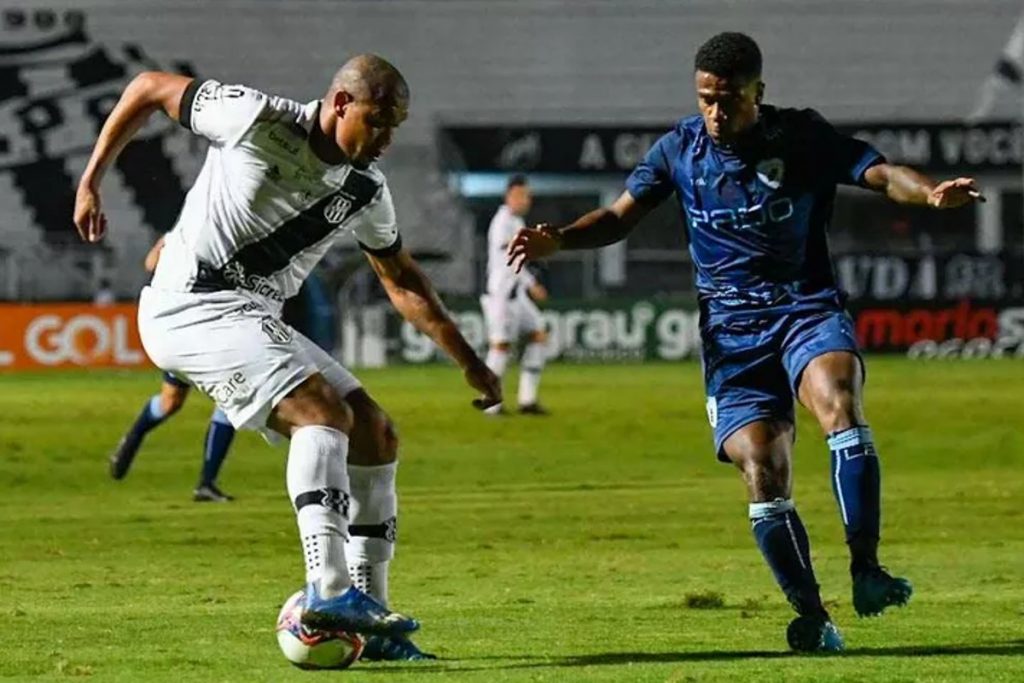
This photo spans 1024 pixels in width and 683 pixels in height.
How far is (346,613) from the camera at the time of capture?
7.26 meters

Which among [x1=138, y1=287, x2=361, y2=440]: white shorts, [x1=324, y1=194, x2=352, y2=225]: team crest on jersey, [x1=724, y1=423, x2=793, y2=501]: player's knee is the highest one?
[x1=324, y1=194, x2=352, y2=225]: team crest on jersey

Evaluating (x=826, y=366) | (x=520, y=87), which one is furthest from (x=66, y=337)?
(x=826, y=366)

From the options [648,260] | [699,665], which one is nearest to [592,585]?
[699,665]

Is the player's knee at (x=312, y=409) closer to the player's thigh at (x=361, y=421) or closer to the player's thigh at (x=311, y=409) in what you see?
the player's thigh at (x=311, y=409)

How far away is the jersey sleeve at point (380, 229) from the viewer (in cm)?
798

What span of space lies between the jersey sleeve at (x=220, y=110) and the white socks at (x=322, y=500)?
1.04m

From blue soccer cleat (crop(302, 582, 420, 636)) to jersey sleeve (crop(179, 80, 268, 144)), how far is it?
5.07 ft

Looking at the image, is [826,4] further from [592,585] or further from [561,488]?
[592,585]

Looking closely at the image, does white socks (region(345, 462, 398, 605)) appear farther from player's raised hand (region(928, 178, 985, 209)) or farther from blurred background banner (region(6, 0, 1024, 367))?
blurred background banner (region(6, 0, 1024, 367))

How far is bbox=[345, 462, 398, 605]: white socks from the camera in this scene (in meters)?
7.94

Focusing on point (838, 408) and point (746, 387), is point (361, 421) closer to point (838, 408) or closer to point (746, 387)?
point (746, 387)

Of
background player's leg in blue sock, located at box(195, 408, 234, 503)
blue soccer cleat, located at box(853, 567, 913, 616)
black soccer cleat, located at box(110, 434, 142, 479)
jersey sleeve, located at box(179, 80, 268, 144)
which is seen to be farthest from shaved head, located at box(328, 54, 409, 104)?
black soccer cleat, located at box(110, 434, 142, 479)

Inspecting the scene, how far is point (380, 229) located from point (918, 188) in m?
1.88

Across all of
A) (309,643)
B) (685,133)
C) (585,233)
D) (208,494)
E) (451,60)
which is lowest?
(208,494)
